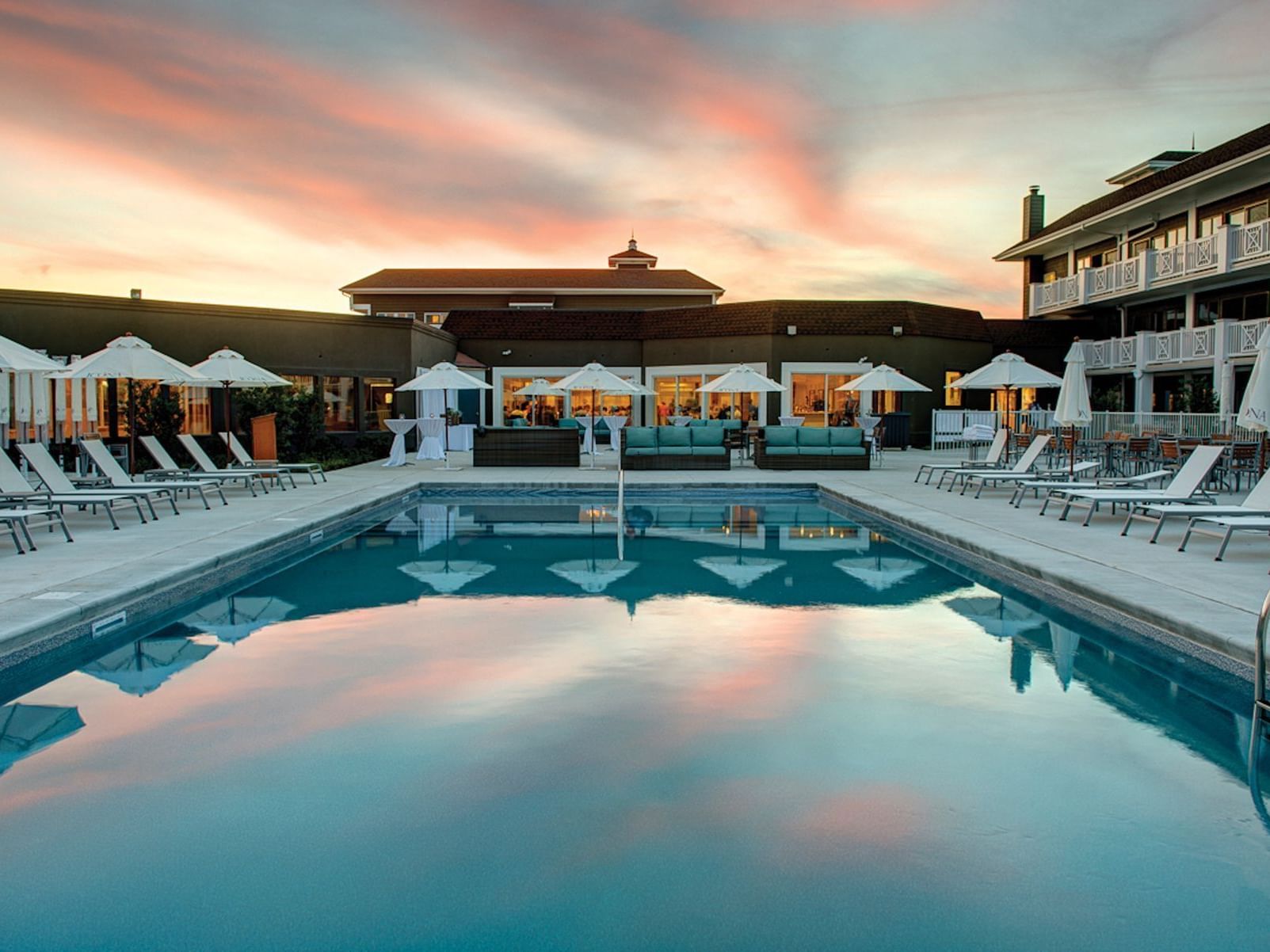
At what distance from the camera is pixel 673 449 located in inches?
798

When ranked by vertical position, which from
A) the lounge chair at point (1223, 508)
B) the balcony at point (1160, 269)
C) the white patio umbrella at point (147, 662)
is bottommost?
the white patio umbrella at point (147, 662)

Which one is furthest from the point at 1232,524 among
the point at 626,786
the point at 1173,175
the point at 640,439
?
the point at 1173,175

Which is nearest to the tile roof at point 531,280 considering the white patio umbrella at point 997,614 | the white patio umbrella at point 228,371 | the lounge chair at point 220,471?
the white patio umbrella at point 228,371

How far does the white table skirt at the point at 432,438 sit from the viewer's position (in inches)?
829

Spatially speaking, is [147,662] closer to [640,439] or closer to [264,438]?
[264,438]

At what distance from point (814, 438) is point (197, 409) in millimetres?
12518

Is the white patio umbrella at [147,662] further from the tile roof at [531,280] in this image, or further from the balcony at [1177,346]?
the tile roof at [531,280]

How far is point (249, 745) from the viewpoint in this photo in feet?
15.5

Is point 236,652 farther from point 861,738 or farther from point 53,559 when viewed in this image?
point 861,738

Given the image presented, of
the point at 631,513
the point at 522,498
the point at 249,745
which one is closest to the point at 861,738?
the point at 249,745

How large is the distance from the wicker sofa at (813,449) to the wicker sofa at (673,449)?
36.2 inches

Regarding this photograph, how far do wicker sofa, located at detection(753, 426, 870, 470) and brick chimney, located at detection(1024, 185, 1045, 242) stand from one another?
17.2 metres

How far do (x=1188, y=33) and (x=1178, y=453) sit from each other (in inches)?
385

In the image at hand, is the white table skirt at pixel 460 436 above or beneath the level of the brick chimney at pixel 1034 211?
beneath
